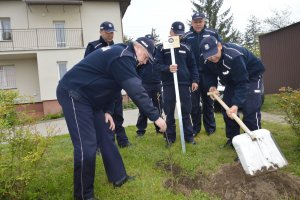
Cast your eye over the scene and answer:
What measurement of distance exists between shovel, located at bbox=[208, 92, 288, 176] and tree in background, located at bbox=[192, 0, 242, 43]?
119 feet

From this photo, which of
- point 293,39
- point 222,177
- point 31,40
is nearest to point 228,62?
point 222,177

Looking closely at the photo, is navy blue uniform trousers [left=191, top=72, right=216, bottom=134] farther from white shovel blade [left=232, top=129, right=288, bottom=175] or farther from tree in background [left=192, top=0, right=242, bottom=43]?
tree in background [left=192, top=0, right=242, bottom=43]

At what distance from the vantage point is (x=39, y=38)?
21766 millimetres

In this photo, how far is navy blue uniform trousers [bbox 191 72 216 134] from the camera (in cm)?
653

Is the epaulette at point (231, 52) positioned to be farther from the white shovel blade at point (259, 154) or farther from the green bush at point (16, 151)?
the green bush at point (16, 151)

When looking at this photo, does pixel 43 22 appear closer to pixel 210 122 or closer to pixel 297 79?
pixel 297 79

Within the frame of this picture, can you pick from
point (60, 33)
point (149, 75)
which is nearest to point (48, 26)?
point (60, 33)

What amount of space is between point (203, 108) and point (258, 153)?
2.84 m

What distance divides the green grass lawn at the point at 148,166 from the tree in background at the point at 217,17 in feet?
115

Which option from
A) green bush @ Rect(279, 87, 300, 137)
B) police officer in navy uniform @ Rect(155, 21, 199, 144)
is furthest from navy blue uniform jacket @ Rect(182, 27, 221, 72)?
green bush @ Rect(279, 87, 300, 137)

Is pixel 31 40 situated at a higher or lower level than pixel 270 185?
higher

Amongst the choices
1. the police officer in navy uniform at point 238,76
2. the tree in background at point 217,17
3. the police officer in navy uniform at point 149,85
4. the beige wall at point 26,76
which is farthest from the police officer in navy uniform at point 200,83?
the tree in background at point 217,17

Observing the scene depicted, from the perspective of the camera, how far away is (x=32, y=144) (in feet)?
11.8

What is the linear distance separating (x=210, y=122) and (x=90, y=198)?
367cm
